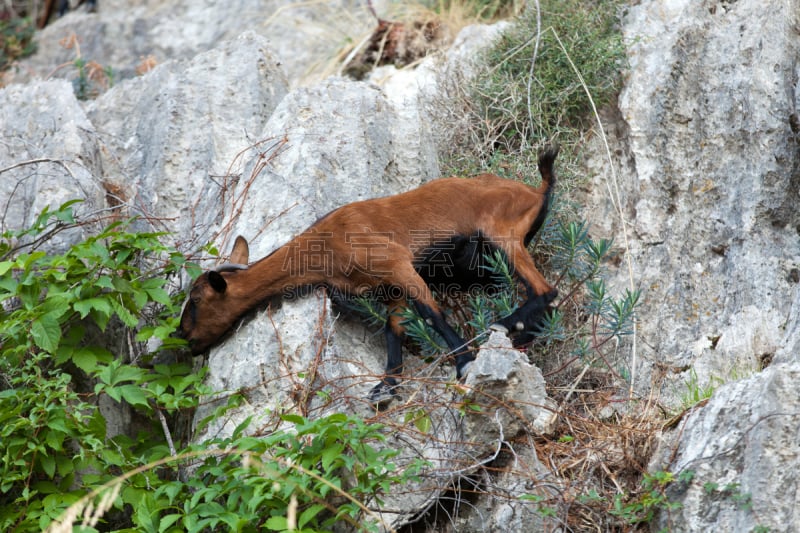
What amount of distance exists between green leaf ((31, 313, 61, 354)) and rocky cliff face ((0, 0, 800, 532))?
0.96 metres

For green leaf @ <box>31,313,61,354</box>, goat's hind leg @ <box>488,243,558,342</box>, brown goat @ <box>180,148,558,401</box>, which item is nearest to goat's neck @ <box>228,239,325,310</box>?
brown goat @ <box>180,148,558,401</box>

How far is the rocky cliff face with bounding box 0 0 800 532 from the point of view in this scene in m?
4.71

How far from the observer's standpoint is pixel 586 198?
7.02m

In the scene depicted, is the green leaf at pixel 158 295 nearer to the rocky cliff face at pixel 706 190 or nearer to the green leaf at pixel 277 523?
the green leaf at pixel 277 523

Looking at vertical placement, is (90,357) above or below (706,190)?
below

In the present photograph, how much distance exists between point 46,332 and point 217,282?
106 centimetres

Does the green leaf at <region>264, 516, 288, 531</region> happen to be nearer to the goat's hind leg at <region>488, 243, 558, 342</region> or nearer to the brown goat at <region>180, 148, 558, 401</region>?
the brown goat at <region>180, 148, 558, 401</region>

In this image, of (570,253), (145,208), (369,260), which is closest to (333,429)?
(369,260)

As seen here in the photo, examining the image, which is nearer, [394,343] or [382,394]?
[382,394]

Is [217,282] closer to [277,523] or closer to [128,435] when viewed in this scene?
[128,435]

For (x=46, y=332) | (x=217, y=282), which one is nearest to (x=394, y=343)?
(x=217, y=282)

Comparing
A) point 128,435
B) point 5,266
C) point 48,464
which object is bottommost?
point 128,435

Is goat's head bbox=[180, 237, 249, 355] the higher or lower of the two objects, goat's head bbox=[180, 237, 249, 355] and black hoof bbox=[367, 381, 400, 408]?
the higher

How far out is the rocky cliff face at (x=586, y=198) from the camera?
4711 mm
